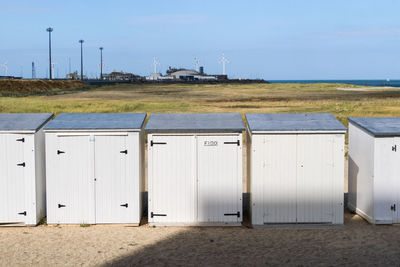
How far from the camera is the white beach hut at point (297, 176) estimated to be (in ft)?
39.4

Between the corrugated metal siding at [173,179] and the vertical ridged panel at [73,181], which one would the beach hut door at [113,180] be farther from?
the corrugated metal siding at [173,179]

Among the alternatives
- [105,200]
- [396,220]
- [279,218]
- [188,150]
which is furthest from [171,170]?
[396,220]

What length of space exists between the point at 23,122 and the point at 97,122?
167 cm

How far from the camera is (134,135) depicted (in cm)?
1198

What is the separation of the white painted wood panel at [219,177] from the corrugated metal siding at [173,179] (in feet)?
0.57

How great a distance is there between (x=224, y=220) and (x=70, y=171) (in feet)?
11.5

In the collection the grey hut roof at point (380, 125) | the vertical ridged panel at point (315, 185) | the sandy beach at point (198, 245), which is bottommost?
the sandy beach at point (198, 245)

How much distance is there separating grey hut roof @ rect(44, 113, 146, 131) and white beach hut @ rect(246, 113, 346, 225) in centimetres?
267

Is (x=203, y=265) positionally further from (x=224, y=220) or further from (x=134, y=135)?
(x=134, y=135)

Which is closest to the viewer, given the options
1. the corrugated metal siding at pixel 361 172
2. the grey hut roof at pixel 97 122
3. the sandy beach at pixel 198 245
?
the sandy beach at pixel 198 245

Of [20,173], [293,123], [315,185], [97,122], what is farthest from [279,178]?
[20,173]

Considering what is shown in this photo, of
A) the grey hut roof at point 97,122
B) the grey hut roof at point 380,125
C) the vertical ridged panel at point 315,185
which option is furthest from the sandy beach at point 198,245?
the grey hut roof at point 97,122

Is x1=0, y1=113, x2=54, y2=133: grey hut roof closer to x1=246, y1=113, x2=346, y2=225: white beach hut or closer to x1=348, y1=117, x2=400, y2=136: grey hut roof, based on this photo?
x1=246, y1=113, x2=346, y2=225: white beach hut

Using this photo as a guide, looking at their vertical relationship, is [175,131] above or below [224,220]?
above
